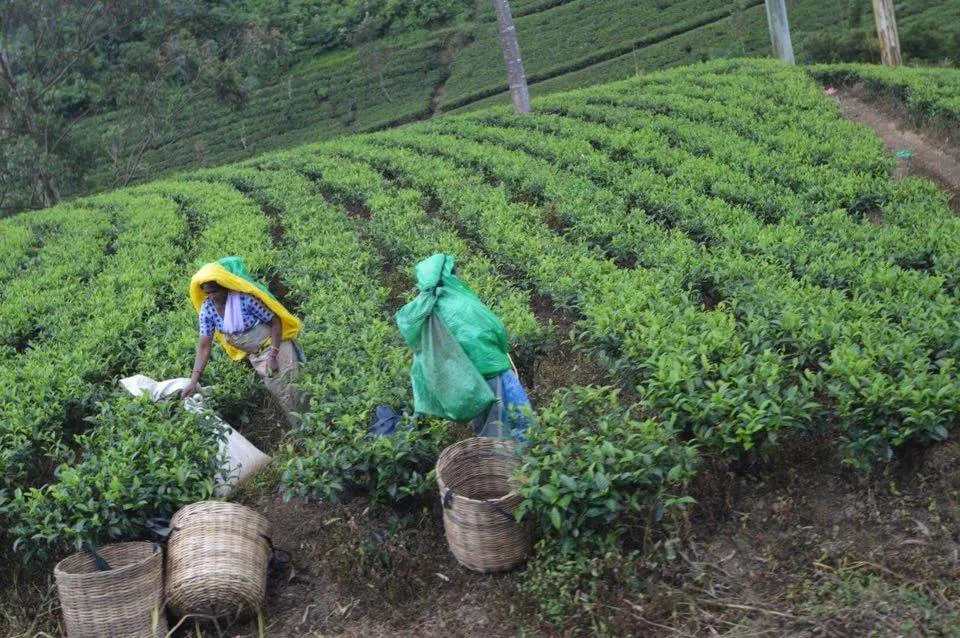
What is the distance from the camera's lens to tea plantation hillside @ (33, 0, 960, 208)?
32062 millimetres

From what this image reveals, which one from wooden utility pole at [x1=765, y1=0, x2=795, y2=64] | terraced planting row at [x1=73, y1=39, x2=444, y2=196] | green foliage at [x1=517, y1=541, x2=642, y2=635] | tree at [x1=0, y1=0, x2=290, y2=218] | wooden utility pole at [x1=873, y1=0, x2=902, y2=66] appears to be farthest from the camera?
terraced planting row at [x1=73, y1=39, x2=444, y2=196]

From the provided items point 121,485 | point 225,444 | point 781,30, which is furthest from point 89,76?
point 121,485

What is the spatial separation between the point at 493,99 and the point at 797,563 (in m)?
29.9

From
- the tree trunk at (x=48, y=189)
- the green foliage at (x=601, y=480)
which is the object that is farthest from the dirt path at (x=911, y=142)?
the tree trunk at (x=48, y=189)

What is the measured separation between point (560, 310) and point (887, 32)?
15.6 meters

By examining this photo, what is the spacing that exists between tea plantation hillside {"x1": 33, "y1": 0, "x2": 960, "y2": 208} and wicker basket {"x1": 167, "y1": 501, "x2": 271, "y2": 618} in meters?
25.9

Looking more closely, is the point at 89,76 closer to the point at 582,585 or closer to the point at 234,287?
the point at 234,287

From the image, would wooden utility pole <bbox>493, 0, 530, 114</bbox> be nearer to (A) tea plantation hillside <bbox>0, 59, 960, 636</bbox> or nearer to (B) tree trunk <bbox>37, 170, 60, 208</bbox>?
(A) tea plantation hillside <bbox>0, 59, 960, 636</bbox>

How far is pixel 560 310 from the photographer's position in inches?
321

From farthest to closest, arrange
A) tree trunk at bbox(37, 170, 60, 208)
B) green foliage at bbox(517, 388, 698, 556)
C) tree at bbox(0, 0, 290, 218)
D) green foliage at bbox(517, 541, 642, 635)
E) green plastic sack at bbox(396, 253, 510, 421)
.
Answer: tree at bbox(0, 0, 290, 218) → tree trunk at bbox(37, 170, 60, 208) → green plastic sack at bbox(396, 253, 510, 421) → green foliage at bbox(517, 388, 698, 556) → green foliage at bbox(517, 541, 642, 635)

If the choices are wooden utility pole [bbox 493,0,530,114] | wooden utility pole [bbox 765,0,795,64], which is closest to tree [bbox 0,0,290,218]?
wooden utility pole [bbox 493,0,530,114]

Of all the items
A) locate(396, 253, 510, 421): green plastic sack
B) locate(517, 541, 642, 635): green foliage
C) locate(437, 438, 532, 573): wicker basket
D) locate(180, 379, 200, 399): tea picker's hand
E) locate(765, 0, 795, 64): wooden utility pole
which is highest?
locate(765, 0, 795, 64): wooden utility pole

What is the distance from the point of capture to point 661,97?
50.5 feet

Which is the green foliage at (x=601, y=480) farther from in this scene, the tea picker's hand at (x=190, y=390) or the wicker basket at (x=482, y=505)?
the tea picker's hand at (x=190, y=390)
